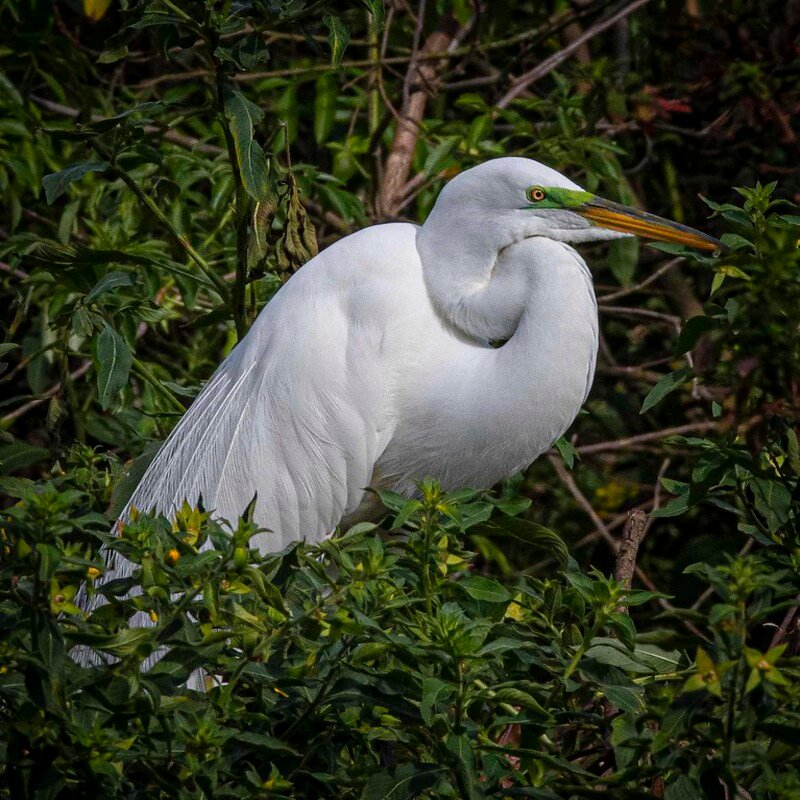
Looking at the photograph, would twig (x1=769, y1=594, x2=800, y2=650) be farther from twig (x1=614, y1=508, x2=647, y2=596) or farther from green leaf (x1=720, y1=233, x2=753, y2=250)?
green leaf (x1=720, y1=233, x2=753, y2=250)

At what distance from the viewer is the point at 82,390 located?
3.08m

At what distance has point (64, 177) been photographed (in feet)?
7.00

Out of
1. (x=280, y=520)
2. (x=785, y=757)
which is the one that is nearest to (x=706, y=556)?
(x=280, y=520)

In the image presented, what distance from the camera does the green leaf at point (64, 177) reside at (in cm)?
211

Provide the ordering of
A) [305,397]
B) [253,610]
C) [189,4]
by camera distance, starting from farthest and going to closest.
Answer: [305,397] < [189,4] < [253,610]

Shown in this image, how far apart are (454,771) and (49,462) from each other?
216 centimetres

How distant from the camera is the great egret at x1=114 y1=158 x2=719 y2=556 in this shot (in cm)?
230

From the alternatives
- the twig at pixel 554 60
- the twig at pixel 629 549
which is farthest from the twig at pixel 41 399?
the twig at pixel 554 60

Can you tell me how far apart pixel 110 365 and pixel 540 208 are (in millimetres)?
926

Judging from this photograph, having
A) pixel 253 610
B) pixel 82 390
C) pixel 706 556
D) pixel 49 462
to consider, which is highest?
pixel 253 610

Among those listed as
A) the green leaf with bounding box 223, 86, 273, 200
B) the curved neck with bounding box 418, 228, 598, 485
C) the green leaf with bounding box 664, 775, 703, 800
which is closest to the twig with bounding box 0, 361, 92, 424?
the green leaf with bounding box 223, 86, 273, 200

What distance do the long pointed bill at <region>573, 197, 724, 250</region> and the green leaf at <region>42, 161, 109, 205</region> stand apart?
3.16 ft

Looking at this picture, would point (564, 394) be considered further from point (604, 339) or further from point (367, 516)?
point (604, 339)

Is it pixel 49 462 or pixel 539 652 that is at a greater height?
pixel 539 652
